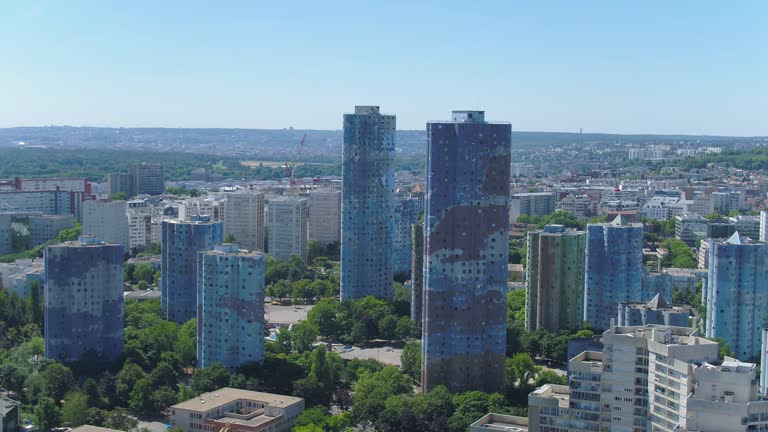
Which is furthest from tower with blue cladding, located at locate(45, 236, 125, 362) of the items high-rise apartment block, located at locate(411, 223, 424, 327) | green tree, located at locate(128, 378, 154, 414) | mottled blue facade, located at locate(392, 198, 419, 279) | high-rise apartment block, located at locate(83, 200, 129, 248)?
high-rise apartment block, located at locate(83, 200, 129, 248)

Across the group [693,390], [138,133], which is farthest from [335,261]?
[138,133]

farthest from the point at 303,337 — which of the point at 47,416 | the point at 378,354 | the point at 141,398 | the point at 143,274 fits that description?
the point at 143,274

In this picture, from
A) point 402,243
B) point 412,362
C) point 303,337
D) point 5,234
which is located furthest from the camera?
point 5,234

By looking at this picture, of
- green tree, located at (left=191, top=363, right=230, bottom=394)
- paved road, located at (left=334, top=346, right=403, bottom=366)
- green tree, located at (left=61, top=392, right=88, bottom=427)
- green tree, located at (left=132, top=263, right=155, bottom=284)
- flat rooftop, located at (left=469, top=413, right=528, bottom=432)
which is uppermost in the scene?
green tree, located at (left=132, top=263, right=155, bottom=284)

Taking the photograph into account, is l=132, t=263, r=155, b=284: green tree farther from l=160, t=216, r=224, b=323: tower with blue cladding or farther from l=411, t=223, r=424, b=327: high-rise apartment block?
l=411, t=223, r=424, b=327: high-rise apartment block

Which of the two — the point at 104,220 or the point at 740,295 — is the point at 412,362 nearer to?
the point at 740,295

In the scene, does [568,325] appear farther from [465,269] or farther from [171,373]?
[171,373]

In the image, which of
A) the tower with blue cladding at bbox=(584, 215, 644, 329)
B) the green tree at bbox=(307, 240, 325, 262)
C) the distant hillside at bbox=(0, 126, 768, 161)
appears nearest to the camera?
the tower with blue cladding at bbox=(584, 215, 644, 329)
